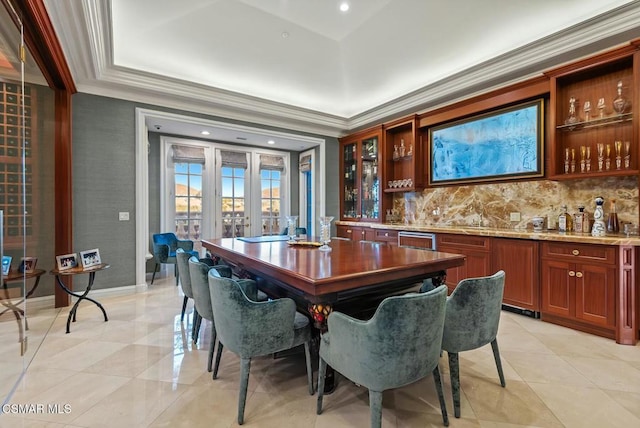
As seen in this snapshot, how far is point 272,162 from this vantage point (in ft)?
21.7

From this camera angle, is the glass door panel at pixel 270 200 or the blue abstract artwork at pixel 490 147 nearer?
the blue abstract artwork at pixel 490 147

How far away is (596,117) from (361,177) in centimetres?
346

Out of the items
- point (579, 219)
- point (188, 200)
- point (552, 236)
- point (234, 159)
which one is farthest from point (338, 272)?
point (234, 159)

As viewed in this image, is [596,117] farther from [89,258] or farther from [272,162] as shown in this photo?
[89,258]

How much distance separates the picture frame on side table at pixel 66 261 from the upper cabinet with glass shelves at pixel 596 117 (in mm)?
5231

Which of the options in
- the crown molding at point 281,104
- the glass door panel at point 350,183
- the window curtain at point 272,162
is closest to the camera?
the crown molding at point 281,104

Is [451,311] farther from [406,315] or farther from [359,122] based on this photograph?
[359,122]

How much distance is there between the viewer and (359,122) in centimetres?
571

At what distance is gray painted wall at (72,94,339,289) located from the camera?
145 inches

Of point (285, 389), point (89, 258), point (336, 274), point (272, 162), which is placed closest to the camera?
point (336, 274)

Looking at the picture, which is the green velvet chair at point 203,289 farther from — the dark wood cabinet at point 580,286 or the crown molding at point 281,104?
the dark wood cabinet at point 580,286

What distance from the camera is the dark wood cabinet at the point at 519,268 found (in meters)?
3.06

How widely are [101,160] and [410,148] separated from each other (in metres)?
4.60

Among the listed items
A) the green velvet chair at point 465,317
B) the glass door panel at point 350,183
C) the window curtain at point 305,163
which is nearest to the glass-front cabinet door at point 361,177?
the glass door panel at point 350,183
